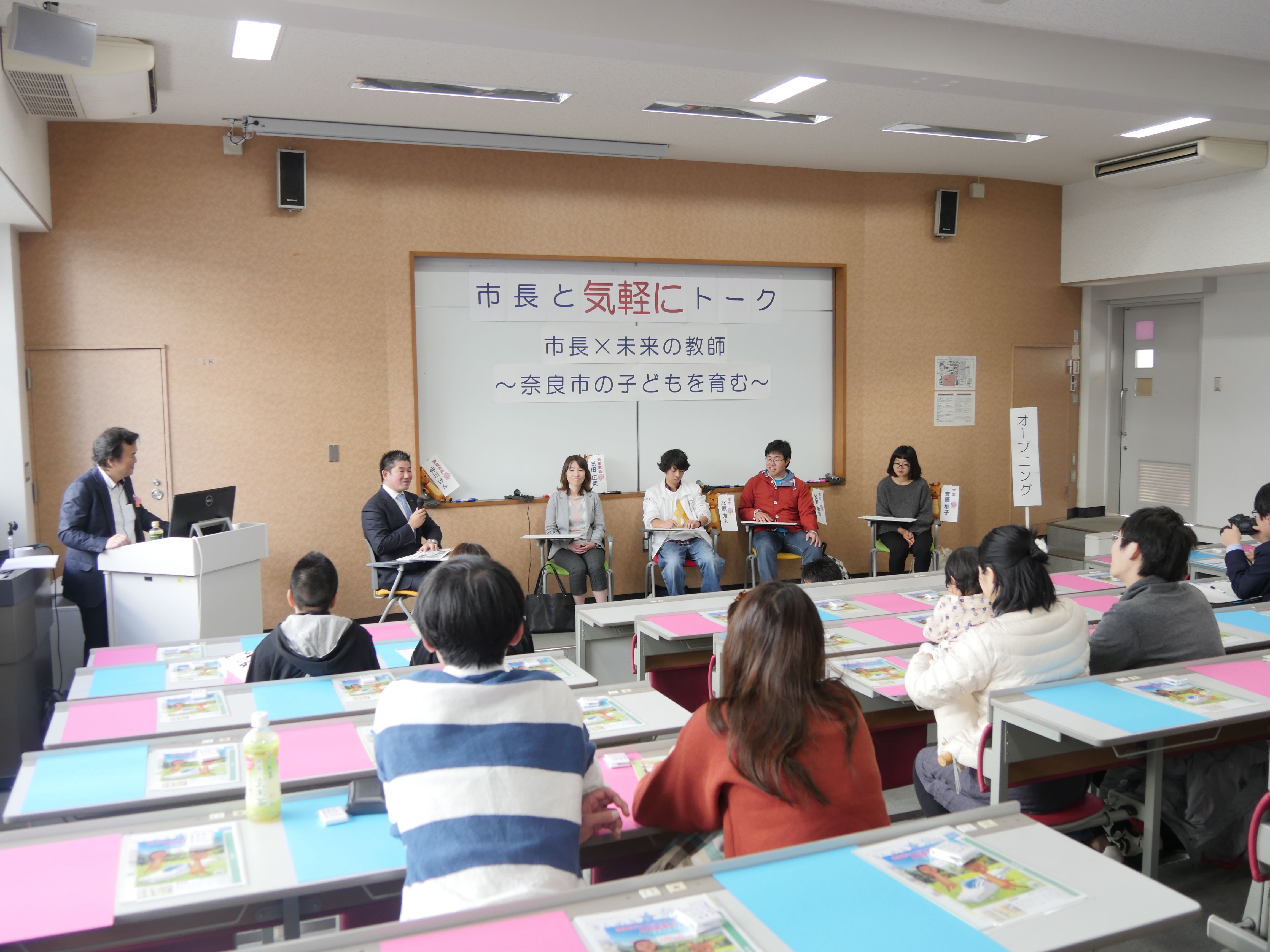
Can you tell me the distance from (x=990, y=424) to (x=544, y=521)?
407 cm

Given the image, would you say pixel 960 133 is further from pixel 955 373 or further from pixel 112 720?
pixel 112 720

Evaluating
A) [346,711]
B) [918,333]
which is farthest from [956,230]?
[346,711]

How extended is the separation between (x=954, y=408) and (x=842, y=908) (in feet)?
23.2

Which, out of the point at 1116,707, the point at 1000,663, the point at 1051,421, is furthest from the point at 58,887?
the point at 1051,421

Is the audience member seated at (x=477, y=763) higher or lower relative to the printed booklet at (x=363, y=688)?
higher

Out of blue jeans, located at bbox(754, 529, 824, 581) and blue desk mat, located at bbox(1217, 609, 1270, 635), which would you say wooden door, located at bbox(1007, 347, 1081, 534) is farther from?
blue desk mat, located at bbox(1217, 609, 1270, 635)

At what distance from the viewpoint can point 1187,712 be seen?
8.73 feet

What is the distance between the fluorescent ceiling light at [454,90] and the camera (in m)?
5.24

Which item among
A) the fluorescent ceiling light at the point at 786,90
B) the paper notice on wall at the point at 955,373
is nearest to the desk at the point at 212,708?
the fluorescent ceiling light at the point at 786,90

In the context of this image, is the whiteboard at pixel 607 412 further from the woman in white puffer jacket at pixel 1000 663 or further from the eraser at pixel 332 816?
the eraser at pixel 332 816

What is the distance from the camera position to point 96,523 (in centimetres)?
473

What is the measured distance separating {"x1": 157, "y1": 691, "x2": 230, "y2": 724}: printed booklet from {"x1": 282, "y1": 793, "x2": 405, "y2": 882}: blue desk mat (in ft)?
2.42

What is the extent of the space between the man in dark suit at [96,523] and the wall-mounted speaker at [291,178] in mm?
1998

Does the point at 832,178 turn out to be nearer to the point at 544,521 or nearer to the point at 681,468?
the point at 681,468
